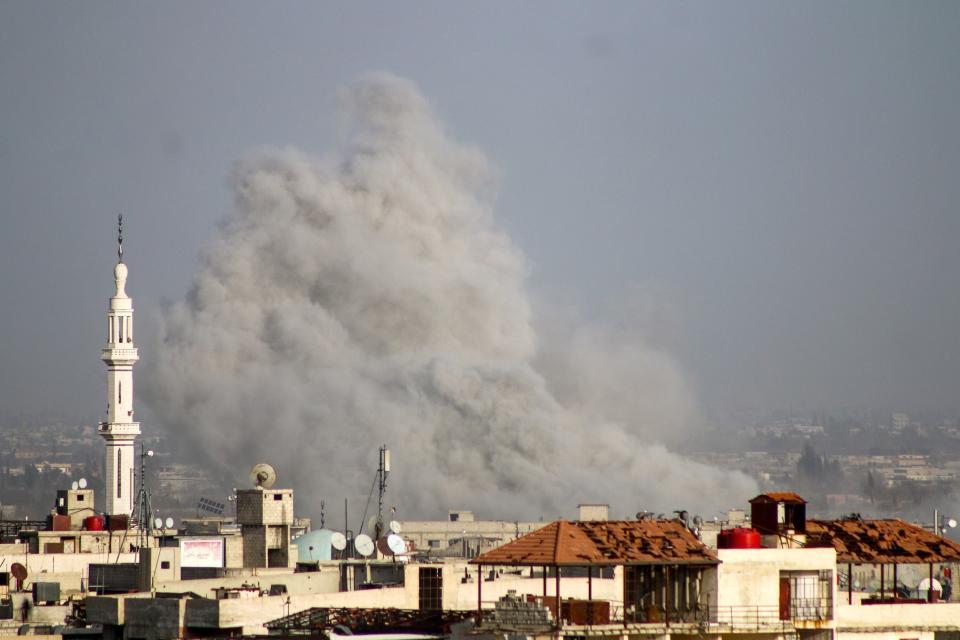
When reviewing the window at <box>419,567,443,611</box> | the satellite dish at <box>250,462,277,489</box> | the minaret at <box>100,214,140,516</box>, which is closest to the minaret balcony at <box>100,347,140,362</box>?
the minaret at <box>100,214,140,516</box>

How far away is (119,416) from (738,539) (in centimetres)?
6204

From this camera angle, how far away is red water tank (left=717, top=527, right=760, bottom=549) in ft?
106

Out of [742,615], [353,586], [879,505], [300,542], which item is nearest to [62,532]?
[300,542]

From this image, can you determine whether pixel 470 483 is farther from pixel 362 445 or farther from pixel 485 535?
pixel 485 535

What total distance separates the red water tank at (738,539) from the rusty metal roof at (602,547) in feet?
2.05

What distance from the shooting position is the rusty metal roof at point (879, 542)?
34.8m

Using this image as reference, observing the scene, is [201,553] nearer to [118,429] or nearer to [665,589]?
[665,589]

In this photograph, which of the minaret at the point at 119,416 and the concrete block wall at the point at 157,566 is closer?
the concrete block wall at the point at 157,566

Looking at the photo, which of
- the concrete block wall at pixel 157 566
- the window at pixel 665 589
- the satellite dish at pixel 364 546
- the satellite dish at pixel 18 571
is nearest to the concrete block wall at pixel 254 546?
the satellite dish at pixel 364 546

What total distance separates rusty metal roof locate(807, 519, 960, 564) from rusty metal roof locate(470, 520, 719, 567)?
3695mm

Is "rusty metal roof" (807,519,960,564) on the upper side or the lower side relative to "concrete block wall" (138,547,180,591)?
upper

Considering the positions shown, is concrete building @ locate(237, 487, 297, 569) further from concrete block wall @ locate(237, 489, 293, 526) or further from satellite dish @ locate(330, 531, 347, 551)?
satellite dish @ locate(330, 531, 347, 551)

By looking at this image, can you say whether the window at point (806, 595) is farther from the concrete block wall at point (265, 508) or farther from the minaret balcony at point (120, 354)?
the minaret balcony at point (120, 354)

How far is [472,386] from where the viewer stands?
11875 centimetres
